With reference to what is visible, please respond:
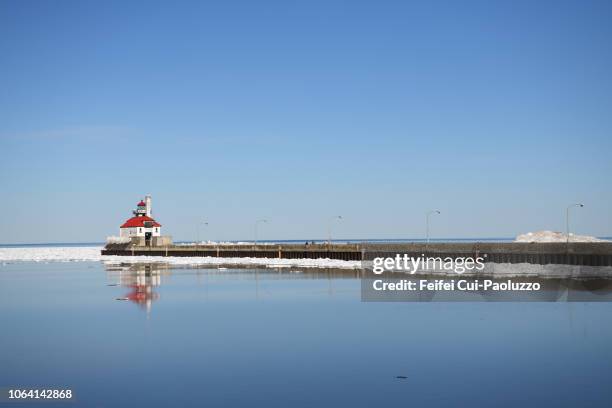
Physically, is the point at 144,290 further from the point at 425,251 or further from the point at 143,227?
the point at 143,227

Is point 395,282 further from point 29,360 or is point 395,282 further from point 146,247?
point 146,247

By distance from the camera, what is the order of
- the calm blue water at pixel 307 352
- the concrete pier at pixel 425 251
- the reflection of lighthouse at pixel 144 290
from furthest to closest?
the concrete pier at pixel 425 251 → the reflection of lighthouse at pixel 144 290 → the calm blue water at pixel 307 352

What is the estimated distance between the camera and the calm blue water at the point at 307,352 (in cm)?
2144

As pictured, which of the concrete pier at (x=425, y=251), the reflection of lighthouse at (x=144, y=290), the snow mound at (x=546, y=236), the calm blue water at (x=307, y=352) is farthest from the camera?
→ the snow mound at (x=546, y=236)

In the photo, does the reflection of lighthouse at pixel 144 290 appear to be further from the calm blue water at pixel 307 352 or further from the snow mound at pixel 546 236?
the snow mound at pixel 546 236

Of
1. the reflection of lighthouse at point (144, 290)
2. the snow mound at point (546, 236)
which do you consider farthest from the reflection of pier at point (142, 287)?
the snow mound at point (546, 236)

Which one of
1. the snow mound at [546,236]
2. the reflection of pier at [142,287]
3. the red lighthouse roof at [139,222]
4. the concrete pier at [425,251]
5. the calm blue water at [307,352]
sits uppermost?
the red lighthouse roof at [139,222]

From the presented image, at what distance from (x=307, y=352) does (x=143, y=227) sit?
430ft

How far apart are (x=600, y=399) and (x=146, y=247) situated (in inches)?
5347

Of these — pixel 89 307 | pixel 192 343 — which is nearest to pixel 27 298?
pixel 89 307

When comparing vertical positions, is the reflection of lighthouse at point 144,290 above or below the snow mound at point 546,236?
below

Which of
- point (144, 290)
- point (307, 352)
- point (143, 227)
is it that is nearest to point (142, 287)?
point (144, 290)

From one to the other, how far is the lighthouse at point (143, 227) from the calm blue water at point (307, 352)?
103900 millimetres

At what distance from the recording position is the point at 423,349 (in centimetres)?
2922
